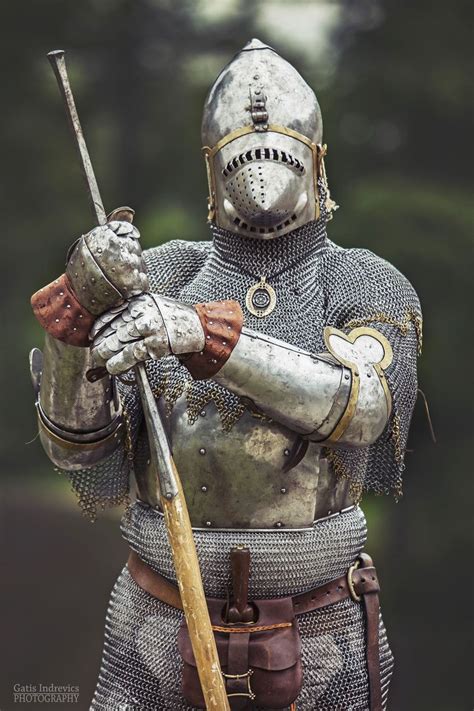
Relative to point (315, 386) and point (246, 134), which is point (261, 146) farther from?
point (315, 386)

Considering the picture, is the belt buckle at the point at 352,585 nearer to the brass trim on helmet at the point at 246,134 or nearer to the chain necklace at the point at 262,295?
A: the chain necklace at the point at 262,295

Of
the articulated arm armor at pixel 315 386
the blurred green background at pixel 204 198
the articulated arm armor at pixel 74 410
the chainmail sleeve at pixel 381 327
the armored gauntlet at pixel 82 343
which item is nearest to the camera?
the armored gauntlet at pixel 82 343

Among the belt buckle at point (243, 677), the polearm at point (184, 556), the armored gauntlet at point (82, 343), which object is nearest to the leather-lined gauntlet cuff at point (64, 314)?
the armored gauntlet at point (82, 343)

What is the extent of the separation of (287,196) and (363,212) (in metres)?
2.00

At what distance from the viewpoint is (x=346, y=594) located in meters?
3.30

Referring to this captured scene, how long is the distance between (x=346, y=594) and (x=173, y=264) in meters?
0.83

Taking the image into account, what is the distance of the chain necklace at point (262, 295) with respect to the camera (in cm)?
321

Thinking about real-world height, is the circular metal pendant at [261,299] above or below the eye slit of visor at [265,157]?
below

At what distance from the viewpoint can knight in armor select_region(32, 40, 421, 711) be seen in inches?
117

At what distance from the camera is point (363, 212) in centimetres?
504

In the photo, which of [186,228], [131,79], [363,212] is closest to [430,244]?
[363,212]

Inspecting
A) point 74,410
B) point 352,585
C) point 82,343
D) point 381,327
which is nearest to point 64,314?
point 82,343

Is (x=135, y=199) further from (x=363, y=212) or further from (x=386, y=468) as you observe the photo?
(x=386, y=468)

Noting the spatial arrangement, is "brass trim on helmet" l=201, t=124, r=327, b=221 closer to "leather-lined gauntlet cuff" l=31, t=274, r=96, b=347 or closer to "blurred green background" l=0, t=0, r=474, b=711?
"leather-lined gauntlet cuff" l=31, t=274, r=96, b=347
